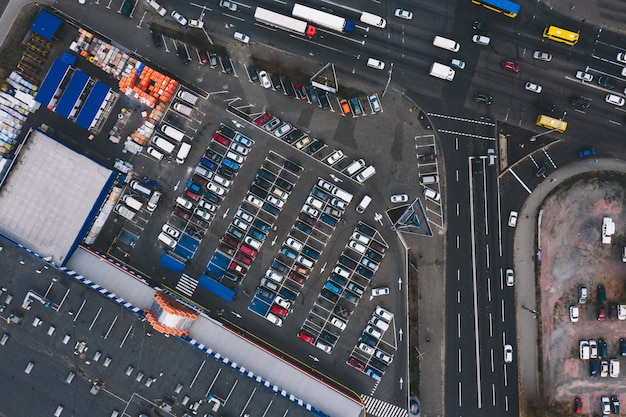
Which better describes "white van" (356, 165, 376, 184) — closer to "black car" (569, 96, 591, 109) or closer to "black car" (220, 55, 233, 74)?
"black car" (220, 55, 233, 74)

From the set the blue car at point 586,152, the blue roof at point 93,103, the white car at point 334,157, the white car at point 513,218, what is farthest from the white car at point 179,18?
the blue car at point 586,152

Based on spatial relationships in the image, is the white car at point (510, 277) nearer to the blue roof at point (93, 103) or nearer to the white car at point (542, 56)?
the white car at point (542, 56)

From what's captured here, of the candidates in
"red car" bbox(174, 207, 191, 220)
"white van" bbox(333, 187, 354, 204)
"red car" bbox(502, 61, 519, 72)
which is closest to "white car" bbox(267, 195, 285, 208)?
"white van" bbox(333, 187, 354, 204)

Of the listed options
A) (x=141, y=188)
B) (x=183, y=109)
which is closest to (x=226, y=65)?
(x=183, y=109)

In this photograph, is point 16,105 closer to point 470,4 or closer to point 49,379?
point 49,379

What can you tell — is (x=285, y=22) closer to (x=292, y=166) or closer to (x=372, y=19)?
(x=372, y=19)

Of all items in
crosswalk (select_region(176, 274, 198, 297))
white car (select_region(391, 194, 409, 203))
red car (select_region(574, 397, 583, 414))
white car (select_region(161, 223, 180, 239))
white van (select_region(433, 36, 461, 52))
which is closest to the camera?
white van (select_region(433, 36, 461, 52))
